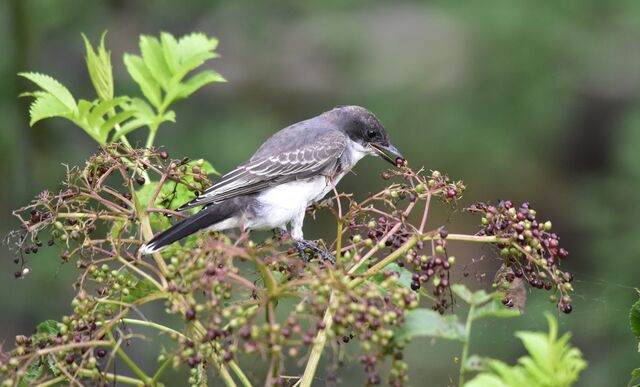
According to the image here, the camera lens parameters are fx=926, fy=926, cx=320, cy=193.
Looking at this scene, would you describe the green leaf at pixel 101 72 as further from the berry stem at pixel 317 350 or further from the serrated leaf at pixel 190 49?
the berry stem at pixel 317 350

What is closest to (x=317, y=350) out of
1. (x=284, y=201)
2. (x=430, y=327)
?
(x=430, y=327)

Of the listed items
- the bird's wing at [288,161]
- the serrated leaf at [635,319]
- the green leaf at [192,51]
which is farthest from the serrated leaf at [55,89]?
the serrated leaf at [635,319]

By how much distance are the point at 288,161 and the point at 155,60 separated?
123 cm

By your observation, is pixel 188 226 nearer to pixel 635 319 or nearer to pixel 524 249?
pixel 524 249

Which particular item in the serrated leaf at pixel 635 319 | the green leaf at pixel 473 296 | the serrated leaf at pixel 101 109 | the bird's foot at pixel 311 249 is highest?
the serrated leaf at pixel 101 109

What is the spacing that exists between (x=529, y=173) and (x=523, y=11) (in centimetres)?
264

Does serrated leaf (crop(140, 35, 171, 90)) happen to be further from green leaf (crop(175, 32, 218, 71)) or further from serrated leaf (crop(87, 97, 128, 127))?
serrated leaf (crop(87, 97, 128, 127))

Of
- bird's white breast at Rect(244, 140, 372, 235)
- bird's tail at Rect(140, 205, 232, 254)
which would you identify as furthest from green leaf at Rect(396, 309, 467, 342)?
bird's white breast at Rect(244, 140, 372, 235)

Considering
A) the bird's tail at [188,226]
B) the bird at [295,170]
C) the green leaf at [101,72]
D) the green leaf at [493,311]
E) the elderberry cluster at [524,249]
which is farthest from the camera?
the bird at [295,170]

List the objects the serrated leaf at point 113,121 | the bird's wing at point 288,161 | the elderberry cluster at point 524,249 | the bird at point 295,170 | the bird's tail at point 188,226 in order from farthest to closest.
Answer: the bird's wing at point 288,161, the bird at point 295,170, the serrated leaf at point 113,121, the bird's tail at point 188,226, the elderberry cluster at point 524,249

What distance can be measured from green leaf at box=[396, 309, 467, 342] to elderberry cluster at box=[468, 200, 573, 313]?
1.30ft

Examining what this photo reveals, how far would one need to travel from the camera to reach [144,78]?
3.03 m

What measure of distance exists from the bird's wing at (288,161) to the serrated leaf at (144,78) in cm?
77

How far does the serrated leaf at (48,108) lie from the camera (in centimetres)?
257
